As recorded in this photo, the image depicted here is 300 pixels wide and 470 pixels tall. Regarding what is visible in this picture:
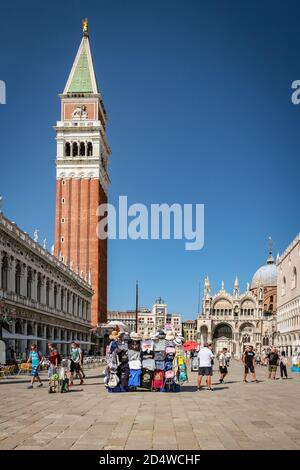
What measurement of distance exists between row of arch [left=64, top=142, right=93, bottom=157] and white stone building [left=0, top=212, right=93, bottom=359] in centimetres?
2220

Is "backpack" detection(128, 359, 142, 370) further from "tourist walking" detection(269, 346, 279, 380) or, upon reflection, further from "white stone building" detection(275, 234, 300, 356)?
"white stone building" detection(275, 234, 300, 356)

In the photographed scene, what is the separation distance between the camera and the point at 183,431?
10.5m

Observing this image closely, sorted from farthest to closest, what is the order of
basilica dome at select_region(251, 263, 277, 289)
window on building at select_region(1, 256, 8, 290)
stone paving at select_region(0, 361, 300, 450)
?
basilica dome at select_region(251, 263, 277, 289) < window on building at select_region(1, 256, 8, 290) < stone paving at select_region(0, 361, 300, 450)

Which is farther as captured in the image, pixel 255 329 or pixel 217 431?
pixel 255 329

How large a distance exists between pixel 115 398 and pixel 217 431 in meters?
6.87

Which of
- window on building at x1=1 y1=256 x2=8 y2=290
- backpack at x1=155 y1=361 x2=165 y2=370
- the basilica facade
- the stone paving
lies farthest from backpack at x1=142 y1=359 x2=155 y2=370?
the basilica facade

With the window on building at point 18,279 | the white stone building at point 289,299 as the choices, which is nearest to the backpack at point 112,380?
the window on building at point 18,279

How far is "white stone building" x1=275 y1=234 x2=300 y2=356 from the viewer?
237 feet

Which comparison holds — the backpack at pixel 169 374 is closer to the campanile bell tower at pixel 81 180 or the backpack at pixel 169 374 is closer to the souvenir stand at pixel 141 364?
the souvenir stand at pixel 141 364

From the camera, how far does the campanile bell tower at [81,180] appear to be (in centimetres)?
8400

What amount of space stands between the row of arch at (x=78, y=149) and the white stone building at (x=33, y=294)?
22204mm
